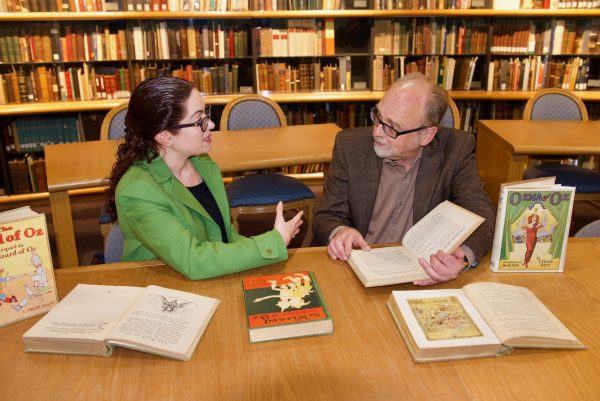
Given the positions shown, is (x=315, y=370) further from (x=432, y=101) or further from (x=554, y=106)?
(x=554, y=106)

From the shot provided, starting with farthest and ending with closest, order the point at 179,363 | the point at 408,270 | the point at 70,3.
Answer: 1. the point at 70,3
2. the point at 408,270
3. the point at 179,363

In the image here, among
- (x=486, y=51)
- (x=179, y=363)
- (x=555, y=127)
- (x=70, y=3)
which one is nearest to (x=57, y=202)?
(x=179, y=363)

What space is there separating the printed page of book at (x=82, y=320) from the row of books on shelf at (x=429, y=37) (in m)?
3.89

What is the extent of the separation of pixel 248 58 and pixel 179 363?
12.9 feet

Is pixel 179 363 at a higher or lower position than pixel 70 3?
lower

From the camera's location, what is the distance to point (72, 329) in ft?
3.80

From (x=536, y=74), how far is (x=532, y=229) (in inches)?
151

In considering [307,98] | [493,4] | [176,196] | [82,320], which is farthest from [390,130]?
[493,4]

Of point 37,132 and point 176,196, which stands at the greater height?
point 176,196

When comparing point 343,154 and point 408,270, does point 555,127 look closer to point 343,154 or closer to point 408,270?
point 343,154

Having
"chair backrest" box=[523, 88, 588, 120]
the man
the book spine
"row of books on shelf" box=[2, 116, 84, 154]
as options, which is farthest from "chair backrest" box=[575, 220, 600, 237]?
"row of books on shelf" box=[2, 116, 84, 154]

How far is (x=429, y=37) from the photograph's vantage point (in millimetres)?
4699

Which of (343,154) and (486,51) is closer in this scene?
(343,154)

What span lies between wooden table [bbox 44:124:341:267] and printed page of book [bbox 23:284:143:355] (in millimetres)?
1326
